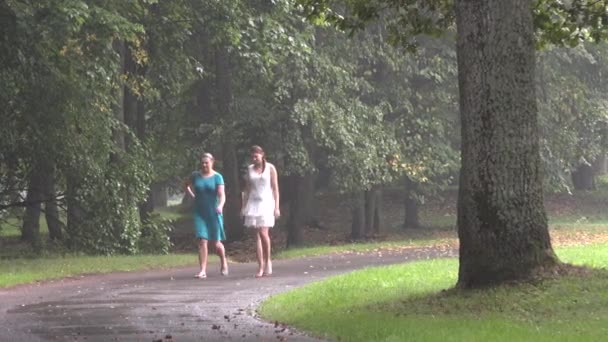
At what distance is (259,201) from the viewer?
15586 millimetres

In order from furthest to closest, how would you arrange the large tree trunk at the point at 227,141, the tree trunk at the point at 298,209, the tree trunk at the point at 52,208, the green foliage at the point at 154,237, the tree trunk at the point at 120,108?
the tree trunk at the point at 298,209
the large tree trunk at the point at 227,141
the green foliage at the point at 154,237
the tree trunk at the point at 120,108
the tree trunk at the point at 52,208

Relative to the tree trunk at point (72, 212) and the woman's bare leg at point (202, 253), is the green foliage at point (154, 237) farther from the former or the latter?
the woman's bare leg at point (202, 253)

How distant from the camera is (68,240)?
908 inches

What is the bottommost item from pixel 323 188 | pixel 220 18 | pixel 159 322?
pixel 159 322

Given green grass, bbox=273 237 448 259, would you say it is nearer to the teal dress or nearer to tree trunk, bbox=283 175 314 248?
tree trunk, bbox=283 175 314 248

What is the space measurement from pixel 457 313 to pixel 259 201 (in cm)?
664

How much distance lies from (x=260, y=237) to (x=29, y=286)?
354cm

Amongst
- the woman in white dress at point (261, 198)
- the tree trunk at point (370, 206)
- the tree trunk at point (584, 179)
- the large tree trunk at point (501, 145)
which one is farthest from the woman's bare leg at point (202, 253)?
the tree trunk at point (584, 179)

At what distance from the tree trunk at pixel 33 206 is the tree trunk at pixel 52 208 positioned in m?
0.16

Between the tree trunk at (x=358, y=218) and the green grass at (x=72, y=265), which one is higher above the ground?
the tree trunk at (x=358, y=218)

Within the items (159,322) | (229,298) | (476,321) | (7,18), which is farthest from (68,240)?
(476,321)

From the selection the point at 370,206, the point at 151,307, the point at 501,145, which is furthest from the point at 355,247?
the point at 501,145

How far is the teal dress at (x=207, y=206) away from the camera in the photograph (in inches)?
619

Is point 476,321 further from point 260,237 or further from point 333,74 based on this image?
point 333,74
